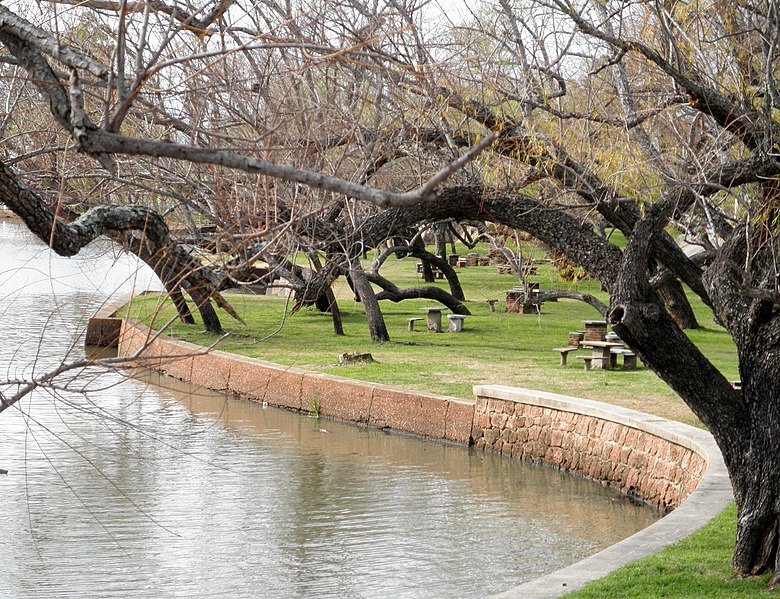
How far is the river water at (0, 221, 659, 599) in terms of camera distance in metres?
9.20

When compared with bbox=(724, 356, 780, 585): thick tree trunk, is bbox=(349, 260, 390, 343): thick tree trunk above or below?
above

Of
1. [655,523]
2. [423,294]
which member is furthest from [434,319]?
[655,523]

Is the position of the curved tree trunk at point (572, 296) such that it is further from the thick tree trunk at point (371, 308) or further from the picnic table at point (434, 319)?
the picnic table at point (434, 319)

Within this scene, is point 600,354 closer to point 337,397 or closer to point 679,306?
point 337,397

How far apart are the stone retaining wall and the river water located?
22 cm

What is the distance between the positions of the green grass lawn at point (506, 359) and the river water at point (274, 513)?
156 centimetres

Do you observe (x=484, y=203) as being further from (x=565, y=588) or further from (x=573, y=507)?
(x=573, y=507)

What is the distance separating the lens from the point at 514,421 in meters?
13.6

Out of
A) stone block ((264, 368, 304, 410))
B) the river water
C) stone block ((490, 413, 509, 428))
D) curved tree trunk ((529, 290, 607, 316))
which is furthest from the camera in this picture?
stone block ((264, 368, 304, 410))

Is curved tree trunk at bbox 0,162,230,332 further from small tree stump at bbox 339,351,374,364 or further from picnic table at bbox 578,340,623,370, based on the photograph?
picnic table at bbox 578,340,623,370

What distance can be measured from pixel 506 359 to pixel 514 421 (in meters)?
5.17

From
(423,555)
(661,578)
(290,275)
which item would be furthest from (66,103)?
(290,275)

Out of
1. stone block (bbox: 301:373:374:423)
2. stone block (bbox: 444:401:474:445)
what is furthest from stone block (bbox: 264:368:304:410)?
stone block (bbox: 444:401:474:445)

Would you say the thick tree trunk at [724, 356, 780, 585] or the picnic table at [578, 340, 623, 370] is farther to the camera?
the picnic table at [578, 340, 623, 370]
